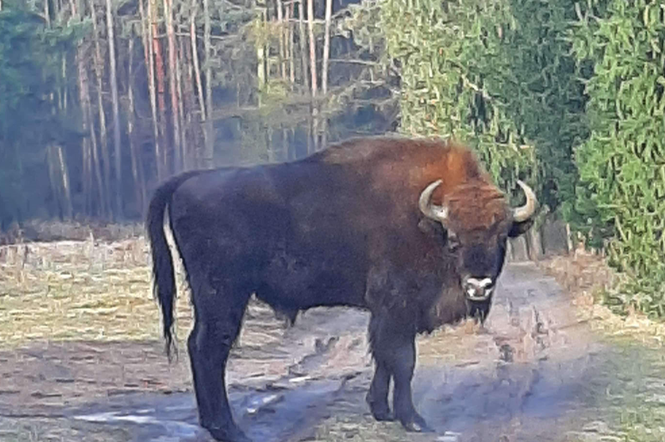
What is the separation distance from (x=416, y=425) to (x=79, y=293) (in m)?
7.62

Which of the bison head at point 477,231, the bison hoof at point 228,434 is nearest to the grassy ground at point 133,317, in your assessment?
the bison hoof at point 228,434

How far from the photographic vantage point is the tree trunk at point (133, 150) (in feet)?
58.7

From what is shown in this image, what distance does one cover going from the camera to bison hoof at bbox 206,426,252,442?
23.5 ft

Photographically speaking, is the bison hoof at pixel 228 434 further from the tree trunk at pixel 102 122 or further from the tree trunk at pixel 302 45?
the tree trunk at pixel 102 122

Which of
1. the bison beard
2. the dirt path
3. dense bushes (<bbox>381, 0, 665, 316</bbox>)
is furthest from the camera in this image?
dense bushes (<bbox>381, 0, 665, 316</bbox>)

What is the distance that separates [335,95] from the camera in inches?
654

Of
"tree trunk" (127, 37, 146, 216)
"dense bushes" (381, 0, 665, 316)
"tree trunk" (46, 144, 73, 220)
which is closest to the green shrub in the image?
"dense bushes" (381, 0, 665, 316)

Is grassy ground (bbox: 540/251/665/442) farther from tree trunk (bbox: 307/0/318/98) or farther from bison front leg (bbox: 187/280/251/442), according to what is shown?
tree trunk (bbox: 307/0/318/98)

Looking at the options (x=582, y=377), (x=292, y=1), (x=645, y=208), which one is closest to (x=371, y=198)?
(x=582, y=377)

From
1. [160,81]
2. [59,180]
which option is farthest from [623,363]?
[59,180]

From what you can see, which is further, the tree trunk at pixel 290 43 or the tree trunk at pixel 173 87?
the tree trunk at pixel 173 87

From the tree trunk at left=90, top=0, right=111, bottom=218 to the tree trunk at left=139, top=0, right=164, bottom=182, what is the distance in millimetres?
782

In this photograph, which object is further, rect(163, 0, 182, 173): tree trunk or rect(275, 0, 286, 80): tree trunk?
rect(163, 0, 182, 173): tree trunk

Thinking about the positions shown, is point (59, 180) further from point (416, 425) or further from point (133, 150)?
point (416, 425)
